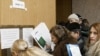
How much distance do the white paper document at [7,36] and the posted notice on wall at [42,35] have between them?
0.91 ft

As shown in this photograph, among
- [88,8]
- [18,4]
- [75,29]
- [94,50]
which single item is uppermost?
[18,4]

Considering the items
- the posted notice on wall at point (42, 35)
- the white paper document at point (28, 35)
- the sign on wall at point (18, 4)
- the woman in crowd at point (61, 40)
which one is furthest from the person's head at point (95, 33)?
the sign on wall at point (18, 4)

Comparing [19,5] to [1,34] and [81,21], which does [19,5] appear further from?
[81,21]

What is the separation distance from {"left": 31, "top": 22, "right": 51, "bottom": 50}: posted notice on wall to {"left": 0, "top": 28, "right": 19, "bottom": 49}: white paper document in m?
0.28

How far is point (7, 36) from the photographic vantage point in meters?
2.17

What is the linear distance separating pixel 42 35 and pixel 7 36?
20.4 inches

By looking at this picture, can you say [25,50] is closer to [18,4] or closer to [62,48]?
[62,48]

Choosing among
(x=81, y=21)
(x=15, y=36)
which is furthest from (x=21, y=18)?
(x=81, y=21)

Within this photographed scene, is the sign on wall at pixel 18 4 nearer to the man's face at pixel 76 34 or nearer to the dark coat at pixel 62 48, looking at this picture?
the dark coat at pixel 62 48

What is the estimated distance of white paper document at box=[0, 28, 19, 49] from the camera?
2115 mm

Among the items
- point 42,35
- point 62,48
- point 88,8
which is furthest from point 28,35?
point 88,8

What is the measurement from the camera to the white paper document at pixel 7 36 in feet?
6.94

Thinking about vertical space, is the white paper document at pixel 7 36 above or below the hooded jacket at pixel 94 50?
above

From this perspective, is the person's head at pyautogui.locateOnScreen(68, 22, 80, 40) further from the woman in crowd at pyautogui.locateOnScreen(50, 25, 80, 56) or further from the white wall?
the white wall
